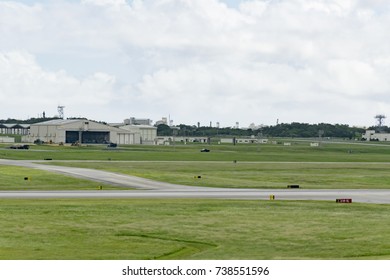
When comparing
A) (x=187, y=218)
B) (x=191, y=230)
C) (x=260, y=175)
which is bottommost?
(x=191, y=230)

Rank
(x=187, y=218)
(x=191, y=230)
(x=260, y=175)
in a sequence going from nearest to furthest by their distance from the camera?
(x=191, y=230)
(x=187, y=218)
(x=260, y=175)

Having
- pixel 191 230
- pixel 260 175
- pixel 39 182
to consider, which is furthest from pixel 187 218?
pixel 260 175

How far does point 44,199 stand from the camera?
73500 mm

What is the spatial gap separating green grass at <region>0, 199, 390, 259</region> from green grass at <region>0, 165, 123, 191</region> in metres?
20.4

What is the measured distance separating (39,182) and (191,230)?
5005cm

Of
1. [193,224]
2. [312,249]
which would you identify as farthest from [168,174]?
[312,249]

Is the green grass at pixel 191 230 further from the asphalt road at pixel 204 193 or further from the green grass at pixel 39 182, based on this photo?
the green grass at pixel 39 182

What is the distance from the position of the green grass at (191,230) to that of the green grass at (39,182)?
2042 cm

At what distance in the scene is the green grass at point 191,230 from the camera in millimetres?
43906

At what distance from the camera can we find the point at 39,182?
97.9m

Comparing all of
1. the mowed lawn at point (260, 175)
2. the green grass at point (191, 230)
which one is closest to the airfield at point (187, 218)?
the green grass at point (191, 230)

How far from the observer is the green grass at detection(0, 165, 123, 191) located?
91375mm

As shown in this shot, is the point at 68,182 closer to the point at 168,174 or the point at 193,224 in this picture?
the point at 168,174

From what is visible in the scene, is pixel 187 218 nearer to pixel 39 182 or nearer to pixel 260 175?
pixel 39 182
